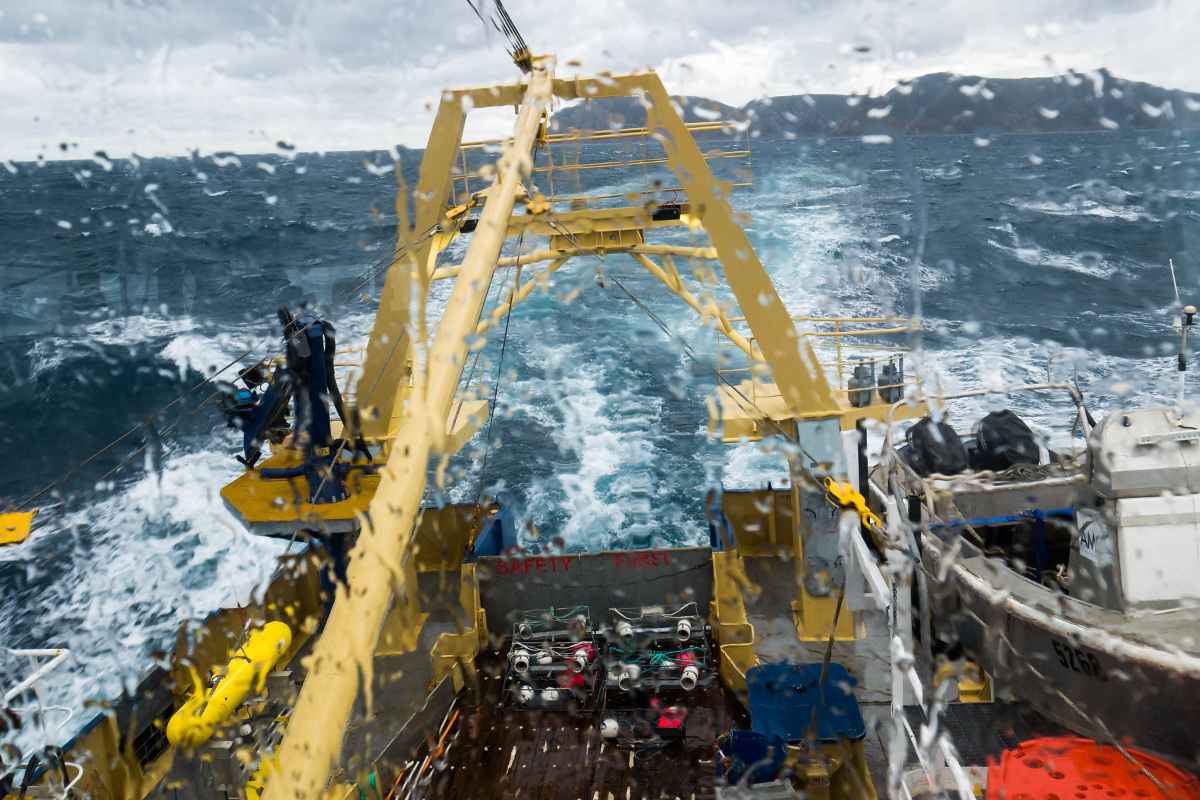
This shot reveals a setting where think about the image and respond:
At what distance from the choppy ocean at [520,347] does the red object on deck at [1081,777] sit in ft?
15.5

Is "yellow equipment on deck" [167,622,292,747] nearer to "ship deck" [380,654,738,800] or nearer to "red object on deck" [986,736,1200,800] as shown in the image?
"ship deck" [380,654,738,800]

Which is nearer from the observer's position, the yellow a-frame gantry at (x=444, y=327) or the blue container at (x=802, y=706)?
the yellow a-frame gantry at (x=444, y=327)

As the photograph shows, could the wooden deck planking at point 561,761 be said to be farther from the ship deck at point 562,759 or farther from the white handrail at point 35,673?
the white handrail at point 35,673

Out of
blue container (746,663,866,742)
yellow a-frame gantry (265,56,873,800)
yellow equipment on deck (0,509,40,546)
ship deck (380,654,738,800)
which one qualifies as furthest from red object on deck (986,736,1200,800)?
yellow equipment on deck (0,509,40,546)

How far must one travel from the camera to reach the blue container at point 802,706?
5.37m

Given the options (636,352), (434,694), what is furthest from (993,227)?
(434,694)

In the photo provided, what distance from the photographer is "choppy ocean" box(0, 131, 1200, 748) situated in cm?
1352

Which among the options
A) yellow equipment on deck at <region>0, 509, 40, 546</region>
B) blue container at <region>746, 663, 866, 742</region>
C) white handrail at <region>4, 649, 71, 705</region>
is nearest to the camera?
yellow equipment on deck at <region>0, 509, 40, 546</region>

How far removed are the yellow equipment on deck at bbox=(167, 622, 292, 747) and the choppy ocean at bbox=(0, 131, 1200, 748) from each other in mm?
2033

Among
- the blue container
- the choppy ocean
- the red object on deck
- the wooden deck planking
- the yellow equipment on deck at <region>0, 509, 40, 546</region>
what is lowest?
the wooden deck planking

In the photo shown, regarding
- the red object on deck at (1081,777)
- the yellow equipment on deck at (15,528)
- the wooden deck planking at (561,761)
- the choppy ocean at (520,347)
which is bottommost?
the wooden deck planking at (561,761)

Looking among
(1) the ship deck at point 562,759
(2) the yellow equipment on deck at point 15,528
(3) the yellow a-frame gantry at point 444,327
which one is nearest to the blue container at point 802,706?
(1) the ship deck at point 562,759

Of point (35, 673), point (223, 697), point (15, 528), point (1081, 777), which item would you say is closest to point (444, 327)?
point (15, 528)

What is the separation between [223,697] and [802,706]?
4.19 m
